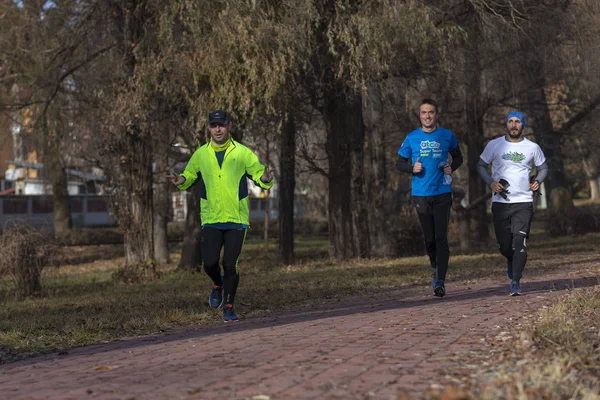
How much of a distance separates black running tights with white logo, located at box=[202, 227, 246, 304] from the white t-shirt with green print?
3.02 metres

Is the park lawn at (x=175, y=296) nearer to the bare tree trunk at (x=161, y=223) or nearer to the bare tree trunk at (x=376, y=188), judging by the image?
the bare tree trunk at (x=376, y=188)

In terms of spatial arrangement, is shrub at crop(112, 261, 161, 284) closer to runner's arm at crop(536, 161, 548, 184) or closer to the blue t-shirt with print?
the blue t-shirt with print

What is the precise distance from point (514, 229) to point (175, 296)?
520cm

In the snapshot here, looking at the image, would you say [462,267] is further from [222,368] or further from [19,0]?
[19,0]

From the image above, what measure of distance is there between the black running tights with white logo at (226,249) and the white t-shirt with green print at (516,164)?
302 centimetres

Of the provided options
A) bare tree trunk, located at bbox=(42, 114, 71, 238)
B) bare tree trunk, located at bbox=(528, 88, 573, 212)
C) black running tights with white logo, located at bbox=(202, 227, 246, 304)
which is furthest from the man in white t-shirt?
bare tree trunk, located at bbox=(42, 114, 71, 238)

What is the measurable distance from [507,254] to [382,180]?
13.7 m

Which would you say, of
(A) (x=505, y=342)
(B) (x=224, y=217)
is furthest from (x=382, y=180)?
(A) (x=505, y=342)

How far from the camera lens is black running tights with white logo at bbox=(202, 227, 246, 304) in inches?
409

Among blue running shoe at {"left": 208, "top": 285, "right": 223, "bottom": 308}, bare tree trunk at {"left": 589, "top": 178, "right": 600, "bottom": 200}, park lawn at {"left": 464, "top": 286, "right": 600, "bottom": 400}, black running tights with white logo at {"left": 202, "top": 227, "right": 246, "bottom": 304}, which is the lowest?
park lawn at {"left": 464, "top": 286, "right": 600, "bottom": 400}

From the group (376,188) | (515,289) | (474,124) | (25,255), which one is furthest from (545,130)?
(515,289)

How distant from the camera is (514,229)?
38.1ft

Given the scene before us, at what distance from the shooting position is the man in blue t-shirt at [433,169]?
11781mm

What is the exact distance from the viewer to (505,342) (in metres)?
7.58
